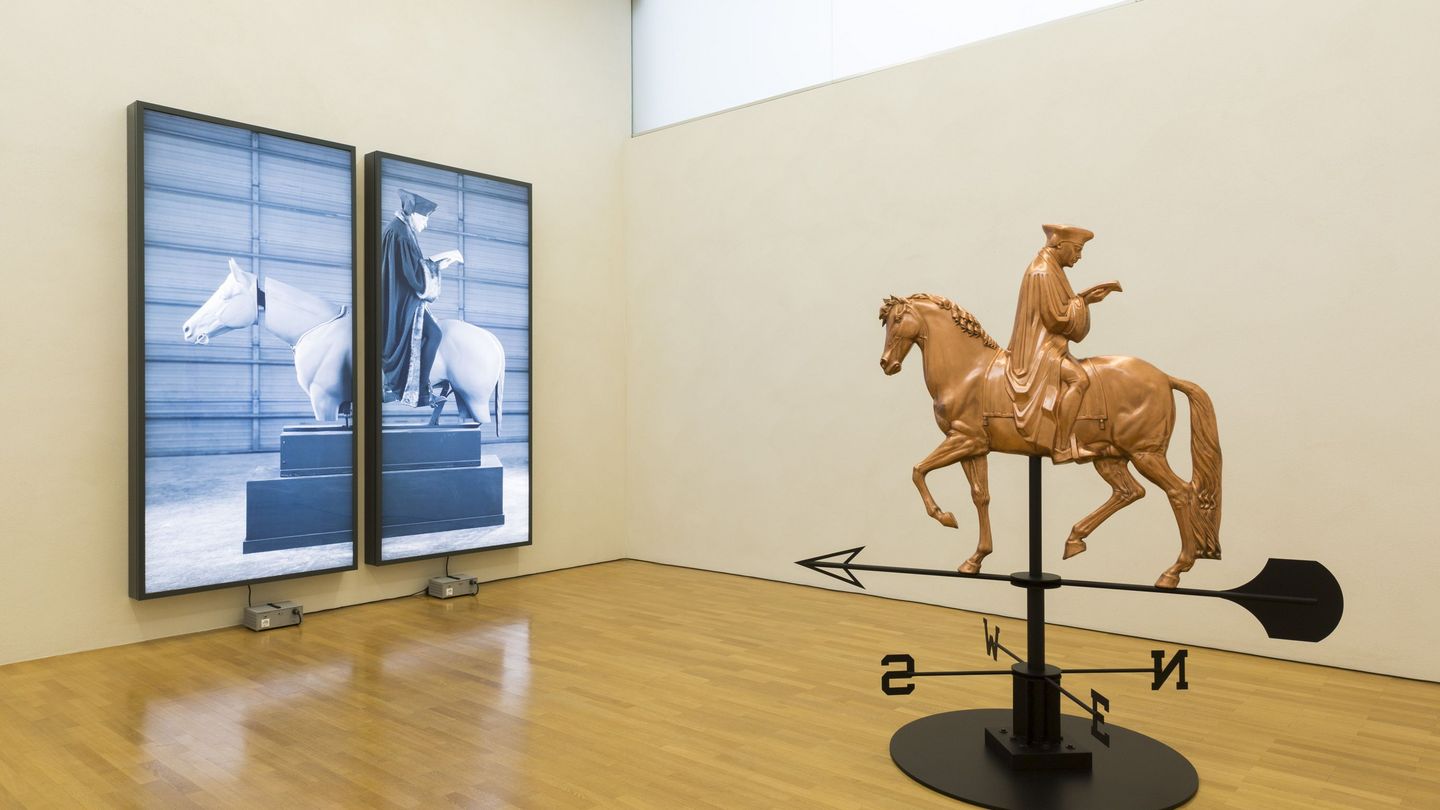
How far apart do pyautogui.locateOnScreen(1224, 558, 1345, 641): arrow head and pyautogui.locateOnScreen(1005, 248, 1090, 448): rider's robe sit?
0.70 metres

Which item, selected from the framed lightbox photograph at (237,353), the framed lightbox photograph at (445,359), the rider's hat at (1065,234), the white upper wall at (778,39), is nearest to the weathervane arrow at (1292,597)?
the rider's hat at (1065,234)

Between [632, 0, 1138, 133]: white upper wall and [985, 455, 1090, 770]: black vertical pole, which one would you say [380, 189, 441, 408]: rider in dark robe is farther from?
[985, 455, 1090, 770]: black vertical pole

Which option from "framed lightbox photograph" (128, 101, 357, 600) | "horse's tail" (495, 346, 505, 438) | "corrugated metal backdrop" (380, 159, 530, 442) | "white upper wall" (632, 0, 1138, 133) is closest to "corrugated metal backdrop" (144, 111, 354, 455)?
"framed lightbox photograph" (128, 101, 357, 600)

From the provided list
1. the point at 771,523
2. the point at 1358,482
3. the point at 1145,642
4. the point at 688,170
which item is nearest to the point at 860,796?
the point at 1145,642

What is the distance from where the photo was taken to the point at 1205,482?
270 cm

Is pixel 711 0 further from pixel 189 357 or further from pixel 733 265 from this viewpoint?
pixel 189 357

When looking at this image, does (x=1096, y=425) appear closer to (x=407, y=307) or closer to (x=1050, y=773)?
(x=1050, y=773)

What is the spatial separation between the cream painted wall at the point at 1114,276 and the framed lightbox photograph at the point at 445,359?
4.16ft

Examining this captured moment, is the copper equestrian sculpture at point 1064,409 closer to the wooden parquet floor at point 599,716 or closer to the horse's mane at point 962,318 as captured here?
the horse's mane at point 962,318

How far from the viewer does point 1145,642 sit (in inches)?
179

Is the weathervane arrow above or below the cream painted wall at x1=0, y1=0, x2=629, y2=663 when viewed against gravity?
below

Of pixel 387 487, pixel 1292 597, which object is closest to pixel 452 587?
pixel 387 487

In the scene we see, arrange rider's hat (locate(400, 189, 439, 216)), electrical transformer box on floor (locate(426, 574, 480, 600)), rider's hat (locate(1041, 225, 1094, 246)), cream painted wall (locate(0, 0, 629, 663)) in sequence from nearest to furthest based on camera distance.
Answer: rider's hat (locate(1041, 225, 1094, 246)) → cream painted wall (locate(0, 0, 629, 663)) → rider's hat (locate(400, 189, 439, 216)) → electrical transformer box on floor (locate(426, 574, 480, 600))

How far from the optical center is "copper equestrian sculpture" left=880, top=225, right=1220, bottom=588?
2.72 meters
